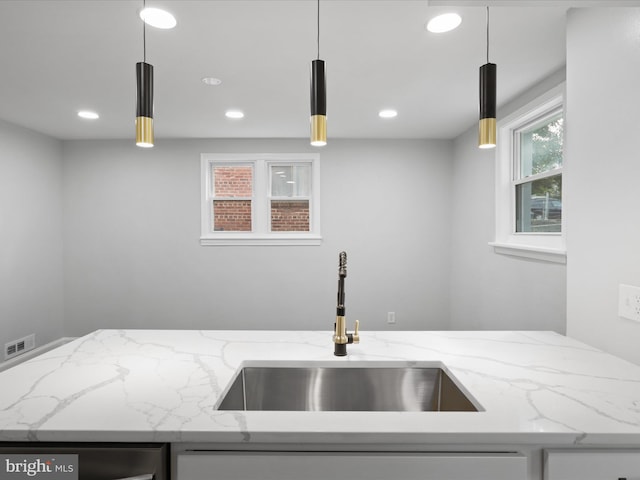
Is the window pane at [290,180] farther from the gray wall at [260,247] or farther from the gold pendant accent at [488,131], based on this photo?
the gold pendant accent at [488,131]

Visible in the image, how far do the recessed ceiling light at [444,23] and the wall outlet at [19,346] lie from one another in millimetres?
4514

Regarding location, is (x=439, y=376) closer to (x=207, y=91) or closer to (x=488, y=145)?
(x=488, y=145)

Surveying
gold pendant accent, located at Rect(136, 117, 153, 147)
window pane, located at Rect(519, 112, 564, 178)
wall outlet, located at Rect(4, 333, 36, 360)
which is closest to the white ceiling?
window pane, located at Rect(519, 112, 564, 178)

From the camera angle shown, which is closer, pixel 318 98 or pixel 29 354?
pixel 318 98

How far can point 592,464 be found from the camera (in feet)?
2.65

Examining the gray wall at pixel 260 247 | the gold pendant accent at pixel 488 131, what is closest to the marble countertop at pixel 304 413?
the gold pendant accent at pixel 488 131

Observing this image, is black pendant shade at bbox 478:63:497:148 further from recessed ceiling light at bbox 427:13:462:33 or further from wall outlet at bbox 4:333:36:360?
wall outlet at bbox 4:333:36:360

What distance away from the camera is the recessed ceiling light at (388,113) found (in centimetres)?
316

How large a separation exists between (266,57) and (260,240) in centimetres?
231

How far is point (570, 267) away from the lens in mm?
1630

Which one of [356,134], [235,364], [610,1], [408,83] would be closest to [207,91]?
[408,83]

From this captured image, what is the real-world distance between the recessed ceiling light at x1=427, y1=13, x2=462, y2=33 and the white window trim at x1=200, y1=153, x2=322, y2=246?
7.74ft

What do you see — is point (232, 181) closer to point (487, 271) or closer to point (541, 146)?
point (487, 271)

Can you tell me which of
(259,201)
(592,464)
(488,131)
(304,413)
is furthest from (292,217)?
(592,464)
